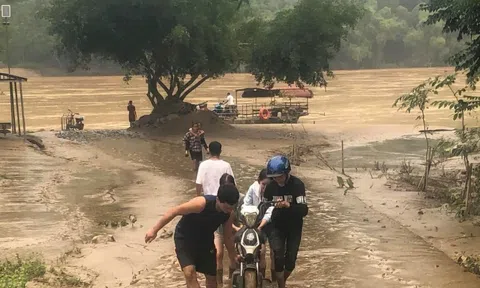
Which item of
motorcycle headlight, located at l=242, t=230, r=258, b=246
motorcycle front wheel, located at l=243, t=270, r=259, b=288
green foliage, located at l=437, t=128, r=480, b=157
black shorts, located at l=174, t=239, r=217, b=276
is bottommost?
motorcycle front wheel, located at l=243, t=270, r=259, b=288

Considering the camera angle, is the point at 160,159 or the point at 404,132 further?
the point at 404,132

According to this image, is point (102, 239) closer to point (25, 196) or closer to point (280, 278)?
point (280, 278)

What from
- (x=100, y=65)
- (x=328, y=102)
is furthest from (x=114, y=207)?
(x=100, y=65)

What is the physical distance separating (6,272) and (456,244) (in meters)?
6.12

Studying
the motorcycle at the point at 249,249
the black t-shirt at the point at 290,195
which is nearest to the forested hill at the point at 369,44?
the black t-shirt at the point at 290,195

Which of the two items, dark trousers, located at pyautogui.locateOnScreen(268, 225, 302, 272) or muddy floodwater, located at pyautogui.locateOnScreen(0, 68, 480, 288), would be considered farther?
muddy floodwater, located at pyautogui.locateOnScreen(0, 68, 480, 288)

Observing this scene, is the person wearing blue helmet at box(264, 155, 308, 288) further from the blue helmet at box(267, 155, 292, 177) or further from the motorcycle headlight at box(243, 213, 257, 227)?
the motorcycle headlight at box(243, 213, 257, 227)

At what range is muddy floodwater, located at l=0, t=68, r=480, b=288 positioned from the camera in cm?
779

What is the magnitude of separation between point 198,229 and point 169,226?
15.6ft

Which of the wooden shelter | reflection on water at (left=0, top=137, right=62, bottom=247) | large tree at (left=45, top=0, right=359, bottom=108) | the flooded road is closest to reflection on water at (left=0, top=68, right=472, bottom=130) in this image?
large tree at (left=45, top=0, right=359, bottom=108)

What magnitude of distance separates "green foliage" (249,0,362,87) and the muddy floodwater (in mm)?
3086

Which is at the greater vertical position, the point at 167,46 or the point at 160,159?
the point at 167,46

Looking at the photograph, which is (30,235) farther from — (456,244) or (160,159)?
(160,159)

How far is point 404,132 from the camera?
29.0 m
